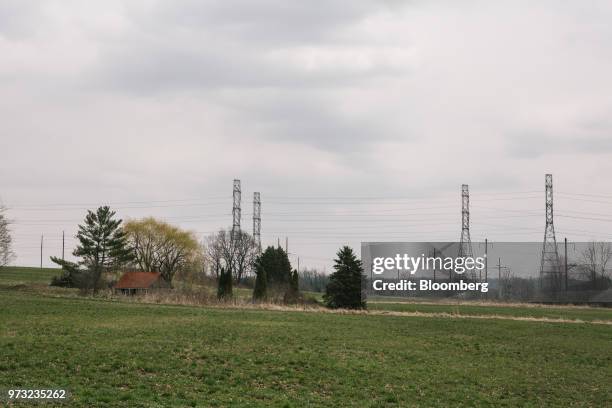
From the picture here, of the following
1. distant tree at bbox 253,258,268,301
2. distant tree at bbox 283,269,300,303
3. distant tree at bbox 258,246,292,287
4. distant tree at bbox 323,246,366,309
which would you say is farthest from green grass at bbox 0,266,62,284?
distant tree at bbox 323,246,366,309

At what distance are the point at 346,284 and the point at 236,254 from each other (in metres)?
71.9

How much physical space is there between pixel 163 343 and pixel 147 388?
769cm

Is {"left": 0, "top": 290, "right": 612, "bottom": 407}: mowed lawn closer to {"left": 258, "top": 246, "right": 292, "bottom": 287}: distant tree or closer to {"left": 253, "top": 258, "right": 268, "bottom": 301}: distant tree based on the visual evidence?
{"left": 253, "top": 258, "right": 268, "bottom": 301}: distant tree

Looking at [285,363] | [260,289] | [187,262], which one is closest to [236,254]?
[187,262]

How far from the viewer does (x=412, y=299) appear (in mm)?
87688

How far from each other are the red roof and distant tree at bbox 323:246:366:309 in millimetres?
34939

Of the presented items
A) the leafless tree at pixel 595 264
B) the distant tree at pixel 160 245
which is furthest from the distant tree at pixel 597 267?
the distant tree at pixel 160 245

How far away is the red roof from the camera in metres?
89.3

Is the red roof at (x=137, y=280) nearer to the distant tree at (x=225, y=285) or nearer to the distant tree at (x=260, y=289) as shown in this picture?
the distant tree at (x=225, y=285)

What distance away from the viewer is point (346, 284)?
61.2 meters

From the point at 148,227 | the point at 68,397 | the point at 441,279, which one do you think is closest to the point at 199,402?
the point at 68,397

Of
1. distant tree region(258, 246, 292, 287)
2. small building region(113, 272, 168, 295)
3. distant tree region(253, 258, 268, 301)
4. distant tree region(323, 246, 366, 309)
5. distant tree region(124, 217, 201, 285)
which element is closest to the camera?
distant tree region(323, 246, 366, 309)

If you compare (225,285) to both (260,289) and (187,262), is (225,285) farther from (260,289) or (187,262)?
(187,262)

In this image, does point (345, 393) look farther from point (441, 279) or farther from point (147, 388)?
point (441, 279)
